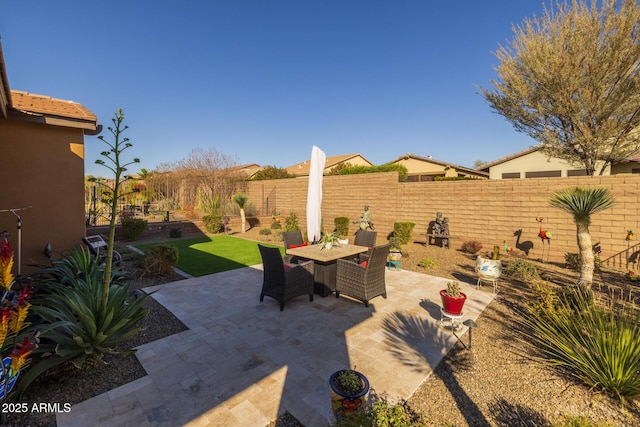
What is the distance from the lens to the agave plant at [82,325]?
2.74m

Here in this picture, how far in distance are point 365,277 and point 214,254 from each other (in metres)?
6.70

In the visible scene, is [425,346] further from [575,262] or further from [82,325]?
[575,262]

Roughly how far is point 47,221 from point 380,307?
728 cm

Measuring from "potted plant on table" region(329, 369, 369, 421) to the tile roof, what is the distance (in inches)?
291

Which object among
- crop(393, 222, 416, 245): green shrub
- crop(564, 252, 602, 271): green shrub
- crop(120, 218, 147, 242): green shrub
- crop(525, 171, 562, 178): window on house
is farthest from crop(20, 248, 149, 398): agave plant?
crop(525, 171, 562, 178): window on house

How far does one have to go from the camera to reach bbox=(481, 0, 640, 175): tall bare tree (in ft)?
29.1

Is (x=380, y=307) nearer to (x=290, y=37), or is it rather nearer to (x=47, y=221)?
(x=47, y=221)

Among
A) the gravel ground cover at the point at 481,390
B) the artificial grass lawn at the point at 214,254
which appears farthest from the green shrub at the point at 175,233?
the gravel ground cover at the point at 481,390

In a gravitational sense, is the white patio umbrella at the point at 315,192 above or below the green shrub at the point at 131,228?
above

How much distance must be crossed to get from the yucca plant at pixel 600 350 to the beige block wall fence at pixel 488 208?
6.26m

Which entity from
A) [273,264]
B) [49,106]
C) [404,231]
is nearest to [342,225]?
A: [404,231]

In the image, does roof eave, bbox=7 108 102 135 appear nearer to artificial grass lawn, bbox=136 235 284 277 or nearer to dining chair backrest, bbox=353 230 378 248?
artificial grass lawn, bbox=136 235 284 277

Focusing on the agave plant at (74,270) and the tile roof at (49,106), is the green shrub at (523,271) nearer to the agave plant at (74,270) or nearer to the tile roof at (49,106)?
the agave plant at (74,270)

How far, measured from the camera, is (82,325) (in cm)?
306
